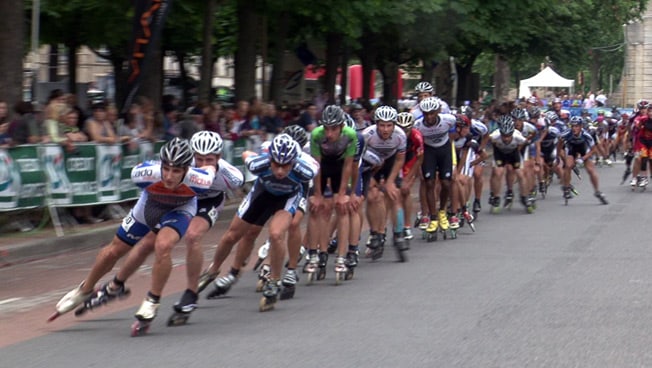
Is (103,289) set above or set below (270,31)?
below

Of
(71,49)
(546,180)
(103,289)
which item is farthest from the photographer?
(71,49)

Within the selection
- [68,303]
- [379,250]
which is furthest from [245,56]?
[68,303]

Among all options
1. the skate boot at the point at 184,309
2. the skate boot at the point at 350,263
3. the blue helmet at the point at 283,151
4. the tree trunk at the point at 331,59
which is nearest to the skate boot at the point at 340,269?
the skate boot at the point at 350,263

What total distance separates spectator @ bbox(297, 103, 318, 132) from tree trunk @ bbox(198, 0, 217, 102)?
1.83 m

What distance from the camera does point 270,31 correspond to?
30547 millimetres

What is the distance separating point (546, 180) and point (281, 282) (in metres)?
15.0

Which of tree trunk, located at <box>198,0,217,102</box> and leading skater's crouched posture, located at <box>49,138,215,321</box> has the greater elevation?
tree trunk, located at <box>198,0,217,102</box>

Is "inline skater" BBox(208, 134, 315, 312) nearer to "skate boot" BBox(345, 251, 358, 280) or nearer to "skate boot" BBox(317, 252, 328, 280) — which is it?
"skate boot" BBox(317, 252, 328, 280)

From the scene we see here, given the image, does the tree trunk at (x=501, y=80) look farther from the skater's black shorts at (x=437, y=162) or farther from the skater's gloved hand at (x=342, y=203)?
the skater's gloved hand at (x=342, y=203)

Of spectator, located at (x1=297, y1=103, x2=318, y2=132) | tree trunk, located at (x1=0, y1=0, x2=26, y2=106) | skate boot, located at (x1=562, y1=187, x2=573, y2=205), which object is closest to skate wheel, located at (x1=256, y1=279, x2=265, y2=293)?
tree trunk, located at (x1=0, y1=0, x2=26, y2=106)

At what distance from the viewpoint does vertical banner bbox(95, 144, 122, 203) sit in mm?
16531

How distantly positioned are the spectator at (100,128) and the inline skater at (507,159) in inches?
279

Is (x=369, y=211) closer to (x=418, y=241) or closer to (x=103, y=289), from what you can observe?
(x=418, y=241)

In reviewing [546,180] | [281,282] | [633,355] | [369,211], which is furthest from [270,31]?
[633,355]
